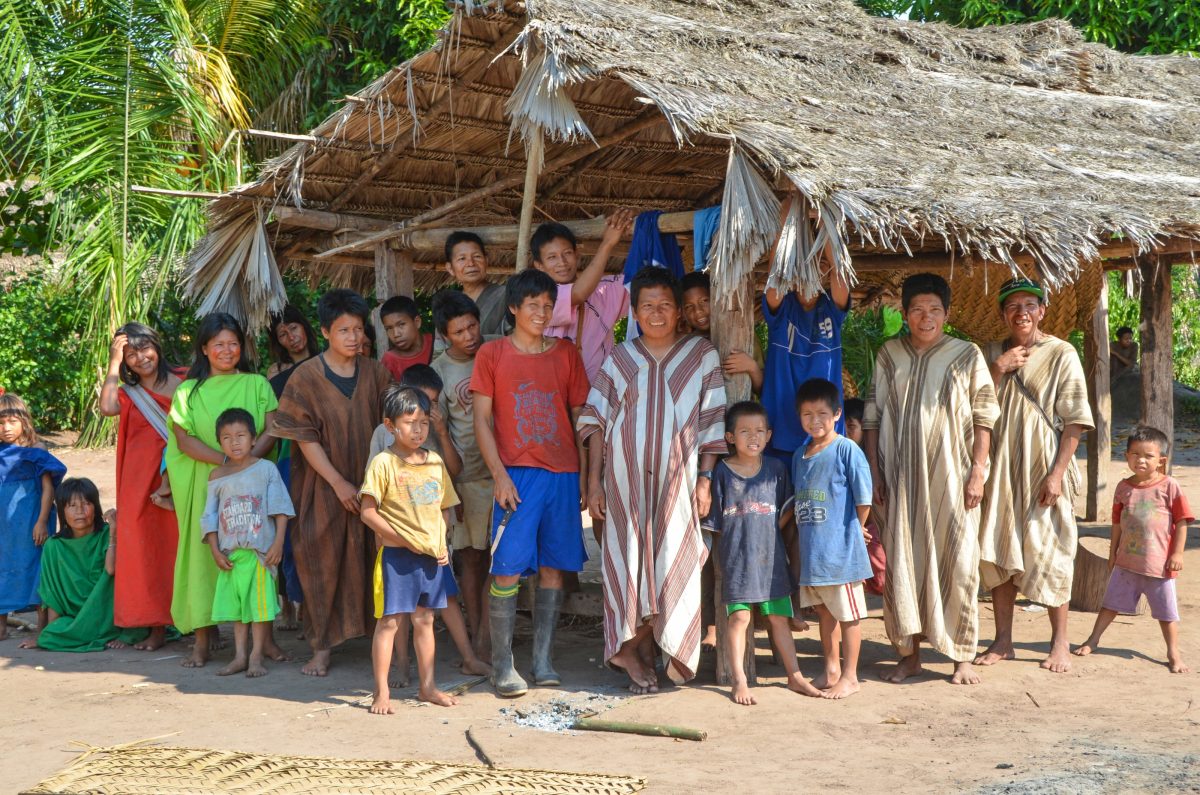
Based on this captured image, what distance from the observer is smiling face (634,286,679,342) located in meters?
4.94

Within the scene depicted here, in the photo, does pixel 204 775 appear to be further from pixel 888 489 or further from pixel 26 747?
pixel 888 489

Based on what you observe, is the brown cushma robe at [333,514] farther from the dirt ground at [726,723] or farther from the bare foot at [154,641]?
the bare foot at [154,641]

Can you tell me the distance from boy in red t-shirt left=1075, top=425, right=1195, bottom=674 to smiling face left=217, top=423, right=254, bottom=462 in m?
3.89

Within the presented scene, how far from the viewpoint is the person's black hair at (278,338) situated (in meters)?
6.26

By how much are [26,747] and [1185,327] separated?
50.5ft

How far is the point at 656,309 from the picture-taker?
4941 millimetres

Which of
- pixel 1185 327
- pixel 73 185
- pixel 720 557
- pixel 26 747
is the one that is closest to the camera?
pixel 26 747

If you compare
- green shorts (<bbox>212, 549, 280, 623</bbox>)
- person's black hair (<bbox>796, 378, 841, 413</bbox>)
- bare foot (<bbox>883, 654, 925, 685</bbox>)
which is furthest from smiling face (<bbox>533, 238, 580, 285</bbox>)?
bare foot (<bbox>883, 654, 925, 685</bbox>)

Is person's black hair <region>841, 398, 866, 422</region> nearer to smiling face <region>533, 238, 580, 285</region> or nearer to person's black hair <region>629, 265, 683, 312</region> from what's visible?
person's black hair <region>629, 265, 683, 312</region>

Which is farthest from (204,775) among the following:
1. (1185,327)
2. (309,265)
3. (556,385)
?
(1185,327)

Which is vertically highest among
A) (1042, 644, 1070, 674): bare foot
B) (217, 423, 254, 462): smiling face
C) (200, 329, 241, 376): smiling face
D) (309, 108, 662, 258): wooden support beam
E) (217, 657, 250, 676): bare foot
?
(309, 108, 662, 258): wooden support beam

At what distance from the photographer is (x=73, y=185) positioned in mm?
10461

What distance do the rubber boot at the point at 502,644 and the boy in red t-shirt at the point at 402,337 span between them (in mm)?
1372

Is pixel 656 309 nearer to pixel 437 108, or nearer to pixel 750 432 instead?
pixel 750 432
